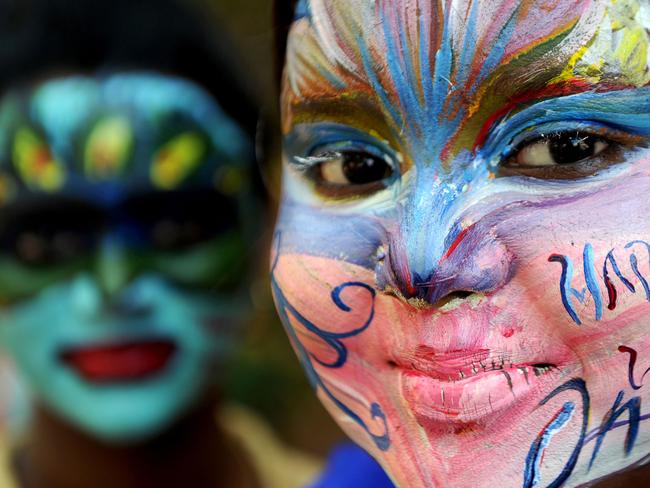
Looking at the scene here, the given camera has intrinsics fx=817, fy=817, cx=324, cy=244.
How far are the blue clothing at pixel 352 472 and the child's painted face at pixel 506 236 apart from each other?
2.06 ft

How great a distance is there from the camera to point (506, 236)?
973 mm

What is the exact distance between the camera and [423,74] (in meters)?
1.02

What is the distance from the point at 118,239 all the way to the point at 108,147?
0.22 metres

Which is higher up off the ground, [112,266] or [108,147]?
[108,147]

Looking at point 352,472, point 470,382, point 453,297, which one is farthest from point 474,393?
point 352,472

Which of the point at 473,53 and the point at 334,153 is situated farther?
the point at 334,153

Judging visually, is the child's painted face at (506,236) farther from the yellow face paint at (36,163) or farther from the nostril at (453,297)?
the yellow face paint at (36,163)

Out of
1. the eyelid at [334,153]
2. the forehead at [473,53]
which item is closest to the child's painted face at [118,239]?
the eyelid at [334,153]

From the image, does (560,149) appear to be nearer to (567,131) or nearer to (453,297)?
(567,131)

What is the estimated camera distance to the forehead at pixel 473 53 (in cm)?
96

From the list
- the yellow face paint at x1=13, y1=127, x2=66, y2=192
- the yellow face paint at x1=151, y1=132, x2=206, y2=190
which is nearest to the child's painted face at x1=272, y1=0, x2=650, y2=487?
the yellow face paint at x1=151, y1=132, x2=206, y2=190

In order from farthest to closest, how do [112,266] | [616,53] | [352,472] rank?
[112,266] < [352,472] < [616,53]

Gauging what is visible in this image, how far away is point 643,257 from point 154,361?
133cm

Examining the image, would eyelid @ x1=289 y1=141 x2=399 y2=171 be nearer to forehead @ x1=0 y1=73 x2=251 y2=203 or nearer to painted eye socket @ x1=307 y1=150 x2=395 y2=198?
painted eye socket @ x1=307 y1=150 x2=395 y2=198
